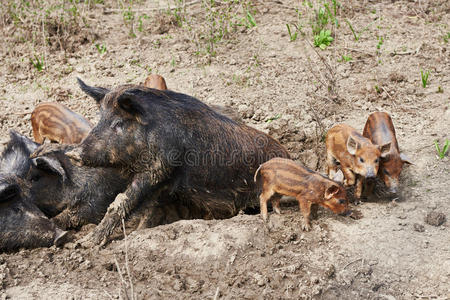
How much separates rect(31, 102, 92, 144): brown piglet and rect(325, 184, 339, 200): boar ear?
2.95 meters

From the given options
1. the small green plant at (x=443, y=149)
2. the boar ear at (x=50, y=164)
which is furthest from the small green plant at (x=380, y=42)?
the boar ear at (x=50, y=164)

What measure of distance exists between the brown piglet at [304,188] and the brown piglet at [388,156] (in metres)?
0.68

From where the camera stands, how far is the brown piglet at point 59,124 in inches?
263

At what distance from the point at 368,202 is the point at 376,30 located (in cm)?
365

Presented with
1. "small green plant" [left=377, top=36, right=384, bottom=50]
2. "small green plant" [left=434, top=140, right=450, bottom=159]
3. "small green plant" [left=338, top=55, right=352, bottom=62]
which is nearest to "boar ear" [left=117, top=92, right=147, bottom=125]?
"small green plant" [left=434, top=140, right=450, bottom=159]

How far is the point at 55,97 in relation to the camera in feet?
26.2

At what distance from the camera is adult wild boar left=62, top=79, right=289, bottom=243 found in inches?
208

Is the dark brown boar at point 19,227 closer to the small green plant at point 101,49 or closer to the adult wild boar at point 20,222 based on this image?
the adult wild boar at point 20,222

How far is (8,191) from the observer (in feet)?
17.4

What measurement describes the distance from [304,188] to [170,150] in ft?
4.12

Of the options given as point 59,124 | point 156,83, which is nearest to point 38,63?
point 59,124

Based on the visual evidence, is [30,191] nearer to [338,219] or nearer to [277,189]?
[277,189]

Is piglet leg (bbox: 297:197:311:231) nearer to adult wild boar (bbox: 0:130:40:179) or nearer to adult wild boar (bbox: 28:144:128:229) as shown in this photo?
adult wild boar (bbox: 28:144:128:229)

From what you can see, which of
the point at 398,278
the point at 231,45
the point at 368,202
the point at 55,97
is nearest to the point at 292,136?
the point at 368,202
